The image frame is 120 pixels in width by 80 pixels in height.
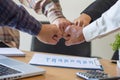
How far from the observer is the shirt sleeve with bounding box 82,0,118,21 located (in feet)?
5.99

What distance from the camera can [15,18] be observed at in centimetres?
101

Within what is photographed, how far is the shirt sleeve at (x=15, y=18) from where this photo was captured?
95 cm

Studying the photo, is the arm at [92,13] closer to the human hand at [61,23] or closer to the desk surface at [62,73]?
the human hand at [61,23]

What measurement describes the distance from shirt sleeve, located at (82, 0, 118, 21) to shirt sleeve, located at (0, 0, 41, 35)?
2.42 ft

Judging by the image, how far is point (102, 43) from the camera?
8.52ft

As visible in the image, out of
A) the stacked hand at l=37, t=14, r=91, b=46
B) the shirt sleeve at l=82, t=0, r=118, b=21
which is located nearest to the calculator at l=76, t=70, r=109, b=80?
the stacked hand at l=37, t=14, r=91, b=46

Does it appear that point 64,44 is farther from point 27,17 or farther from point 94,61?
point 27,17

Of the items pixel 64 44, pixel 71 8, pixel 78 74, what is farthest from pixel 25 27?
pixel 71 8

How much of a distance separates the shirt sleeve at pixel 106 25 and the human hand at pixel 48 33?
0.19m

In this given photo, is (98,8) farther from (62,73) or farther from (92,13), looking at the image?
(62,73)

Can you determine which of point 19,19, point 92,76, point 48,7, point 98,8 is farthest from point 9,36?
point 92,76

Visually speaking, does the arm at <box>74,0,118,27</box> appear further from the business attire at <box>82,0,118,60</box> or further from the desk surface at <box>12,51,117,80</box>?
the desk surface at <box>12,51,117,80</box>

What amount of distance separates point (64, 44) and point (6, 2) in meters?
1.02

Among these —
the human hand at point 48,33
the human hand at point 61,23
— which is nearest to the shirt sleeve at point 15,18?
the human hand at point 48,33
